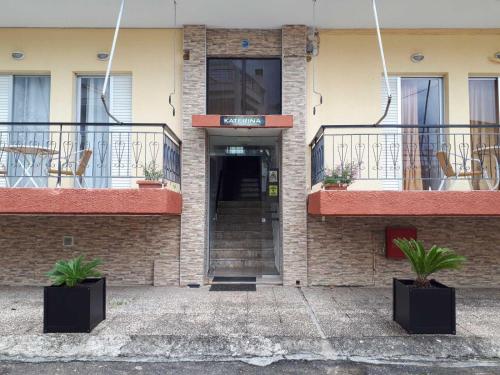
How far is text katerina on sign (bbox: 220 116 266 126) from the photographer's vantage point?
27.2 ft

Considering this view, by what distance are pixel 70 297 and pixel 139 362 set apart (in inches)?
53.2

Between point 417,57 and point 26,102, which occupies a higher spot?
point 417,57

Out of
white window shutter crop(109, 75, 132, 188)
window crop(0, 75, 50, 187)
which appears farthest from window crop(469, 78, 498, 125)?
window crop(0, 75, 50, 187)

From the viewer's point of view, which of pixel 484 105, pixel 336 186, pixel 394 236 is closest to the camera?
pixel 336 186

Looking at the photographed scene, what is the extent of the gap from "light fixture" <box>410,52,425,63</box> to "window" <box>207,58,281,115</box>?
2855mm

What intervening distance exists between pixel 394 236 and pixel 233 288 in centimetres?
342

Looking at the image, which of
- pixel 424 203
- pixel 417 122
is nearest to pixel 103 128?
pixel 424 203

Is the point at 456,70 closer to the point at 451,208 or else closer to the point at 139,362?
the point at 451,208

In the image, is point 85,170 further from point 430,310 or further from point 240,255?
point 430,310

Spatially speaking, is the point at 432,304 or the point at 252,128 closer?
the point at 432,304

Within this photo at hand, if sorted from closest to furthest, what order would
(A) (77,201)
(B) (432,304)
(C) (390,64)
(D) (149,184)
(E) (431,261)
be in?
(B) (432,304)
(E) (431,261)
(A) (77,201)
(D) (149,184)
(C) (390,64)

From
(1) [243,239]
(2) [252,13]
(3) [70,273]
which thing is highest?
(2) [252,13]

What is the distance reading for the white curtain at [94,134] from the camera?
8977 millimetres

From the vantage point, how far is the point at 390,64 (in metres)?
9.12
